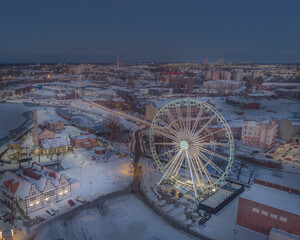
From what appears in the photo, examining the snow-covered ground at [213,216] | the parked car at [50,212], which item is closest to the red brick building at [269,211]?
the snow-covered ground at [213,216]

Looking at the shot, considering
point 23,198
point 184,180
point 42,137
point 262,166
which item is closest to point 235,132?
point 262,166

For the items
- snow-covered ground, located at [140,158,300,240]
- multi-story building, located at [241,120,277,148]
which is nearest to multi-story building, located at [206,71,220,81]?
multi-story building, located at [241,120,277,148]

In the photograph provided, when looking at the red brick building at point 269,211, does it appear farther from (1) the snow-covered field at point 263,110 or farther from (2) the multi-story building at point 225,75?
(2) the multi-story building at point 225,75

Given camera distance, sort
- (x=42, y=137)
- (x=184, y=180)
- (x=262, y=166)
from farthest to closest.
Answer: (x=42, y=137), (x=262, y=166), (x=184, y=180)

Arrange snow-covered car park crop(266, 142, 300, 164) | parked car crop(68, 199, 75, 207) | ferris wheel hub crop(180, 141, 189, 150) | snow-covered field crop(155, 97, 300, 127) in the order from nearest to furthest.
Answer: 1. parked car crop(68, 199, 75, 207)
2. ferris wheel hub crop(180, 141, 189, 150)
3. snow-covered car park crop(266, 142, 300, 164)
4. snow-covered field crop(155, 97, 300, 127)

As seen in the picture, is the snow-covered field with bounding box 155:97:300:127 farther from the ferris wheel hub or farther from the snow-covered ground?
the ferris wheel hub

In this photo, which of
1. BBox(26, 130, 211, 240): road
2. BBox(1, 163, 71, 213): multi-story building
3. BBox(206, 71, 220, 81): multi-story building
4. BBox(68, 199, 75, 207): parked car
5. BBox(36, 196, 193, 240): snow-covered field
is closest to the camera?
BBox(36, 196, 193, 240): snow-covered field

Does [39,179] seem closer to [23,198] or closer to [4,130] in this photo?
[23,198]
